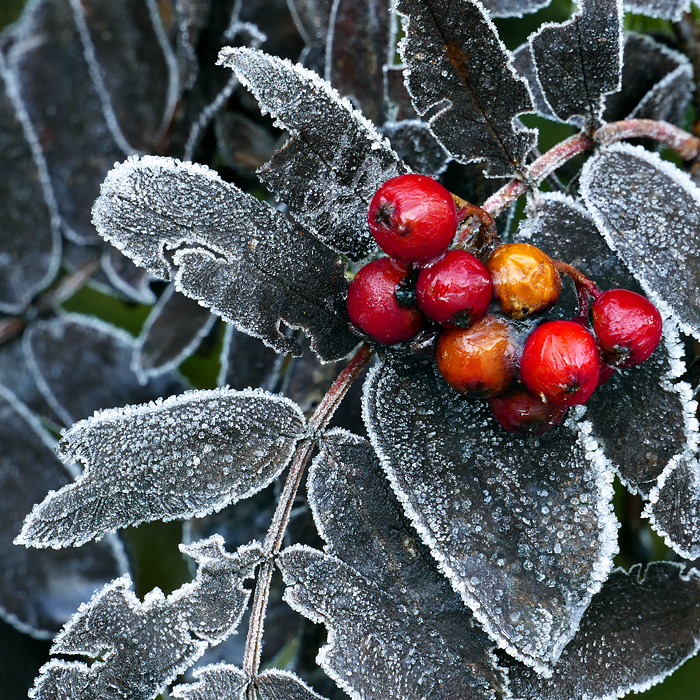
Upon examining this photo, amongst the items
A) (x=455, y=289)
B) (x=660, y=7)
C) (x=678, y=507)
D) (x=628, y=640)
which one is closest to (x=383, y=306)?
(x=455, y=289)

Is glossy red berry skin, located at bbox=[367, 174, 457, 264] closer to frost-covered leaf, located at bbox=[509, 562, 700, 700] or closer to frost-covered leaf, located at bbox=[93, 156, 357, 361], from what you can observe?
frost-covered leaf, located at bbox=[93, 156, 357, 361]

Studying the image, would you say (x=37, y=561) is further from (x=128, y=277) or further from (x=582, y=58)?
(x=582, y=58)

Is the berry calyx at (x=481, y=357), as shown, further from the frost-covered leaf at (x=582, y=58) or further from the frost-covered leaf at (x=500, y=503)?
the frost-covered leaf at (x=582, y=58)

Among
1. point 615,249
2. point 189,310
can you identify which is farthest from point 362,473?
point 189,310

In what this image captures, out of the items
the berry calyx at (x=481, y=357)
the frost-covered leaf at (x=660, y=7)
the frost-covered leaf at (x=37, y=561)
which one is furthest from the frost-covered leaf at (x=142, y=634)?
the frost-covered leaf at (x=660, y=7)

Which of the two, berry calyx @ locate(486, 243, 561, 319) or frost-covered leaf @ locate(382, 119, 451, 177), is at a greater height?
frost-covered leaf @ locate(382, 119, 451, 177)

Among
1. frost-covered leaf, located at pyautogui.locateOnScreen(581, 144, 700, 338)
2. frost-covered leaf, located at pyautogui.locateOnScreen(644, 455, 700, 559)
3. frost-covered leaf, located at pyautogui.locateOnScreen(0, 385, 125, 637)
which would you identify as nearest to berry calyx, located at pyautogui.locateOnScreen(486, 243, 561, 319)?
frost-covered leaf, located at pyautogui.locateOnScreen(581, 144, 700, 338)

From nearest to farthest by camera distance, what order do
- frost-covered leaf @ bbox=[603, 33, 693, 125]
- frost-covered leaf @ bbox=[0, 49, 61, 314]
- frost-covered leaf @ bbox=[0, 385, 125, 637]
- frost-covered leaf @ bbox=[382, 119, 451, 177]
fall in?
1. frost-covered leaf @ bbox=[382, 119, 451, 177]
2. frost-covered leaf @ bbox=[603, 33, 693, 125]
3. frost-covered leaf @ bbox=[0, 385, 125, 637]
4. frost-covered leaf @ bbox=[0, 49, 61, 314]

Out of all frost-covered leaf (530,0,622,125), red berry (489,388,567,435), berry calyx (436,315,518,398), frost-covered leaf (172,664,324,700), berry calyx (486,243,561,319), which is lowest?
frost-covered leaf (172,664,324,700)
